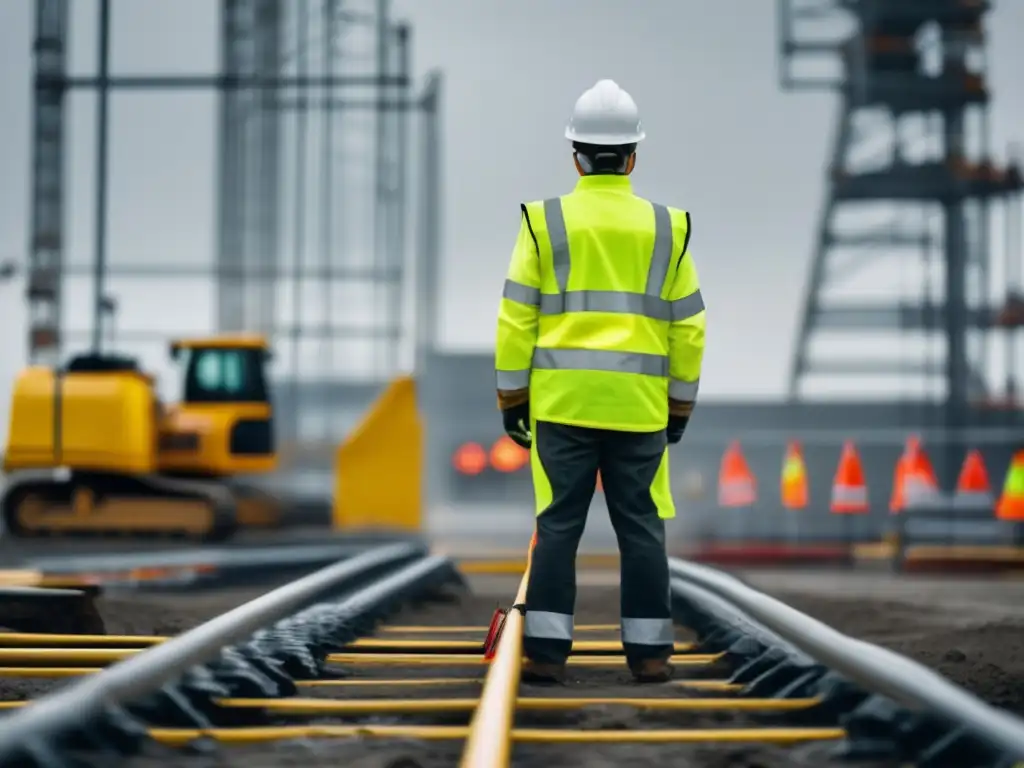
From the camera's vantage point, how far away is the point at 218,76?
27.4 metres

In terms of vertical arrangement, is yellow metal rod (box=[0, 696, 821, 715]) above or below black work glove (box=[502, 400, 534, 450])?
below

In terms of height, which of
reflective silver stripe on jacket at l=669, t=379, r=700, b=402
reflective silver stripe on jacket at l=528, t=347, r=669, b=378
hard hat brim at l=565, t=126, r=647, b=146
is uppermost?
hard hat brim at l=565, t=126, r=647, b=146

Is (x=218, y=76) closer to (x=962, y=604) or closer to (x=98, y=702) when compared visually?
(x=962, y=604)

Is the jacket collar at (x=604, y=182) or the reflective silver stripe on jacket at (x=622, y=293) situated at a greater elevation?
the jacket collar at (x=604, y=182)

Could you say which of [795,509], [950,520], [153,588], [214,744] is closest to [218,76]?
[795,509]

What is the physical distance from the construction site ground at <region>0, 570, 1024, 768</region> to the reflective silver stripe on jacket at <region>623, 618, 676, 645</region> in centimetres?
15

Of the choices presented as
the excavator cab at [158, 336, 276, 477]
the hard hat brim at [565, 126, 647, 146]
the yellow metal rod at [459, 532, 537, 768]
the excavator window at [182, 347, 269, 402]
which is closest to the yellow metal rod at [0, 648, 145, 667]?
the yellow metal rod at [459, 532, 537, 768]

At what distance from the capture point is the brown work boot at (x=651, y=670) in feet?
18.6

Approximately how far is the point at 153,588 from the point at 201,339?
7969mm

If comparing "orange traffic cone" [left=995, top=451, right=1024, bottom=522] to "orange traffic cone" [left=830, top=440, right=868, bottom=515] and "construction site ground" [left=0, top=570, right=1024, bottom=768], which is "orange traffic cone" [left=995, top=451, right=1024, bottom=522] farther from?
"construction site ground" [left=0, top=570, right=1024, bottom=768]

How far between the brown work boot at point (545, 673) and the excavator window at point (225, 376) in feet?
47.8

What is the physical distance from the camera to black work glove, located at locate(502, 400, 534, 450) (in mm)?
5809

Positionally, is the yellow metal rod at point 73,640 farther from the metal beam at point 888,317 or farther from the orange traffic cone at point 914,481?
the metal beam at point 888,317

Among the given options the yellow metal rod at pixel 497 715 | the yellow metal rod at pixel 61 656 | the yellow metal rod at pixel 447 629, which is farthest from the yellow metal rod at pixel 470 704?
the yellow metal rod at pixel 447 629
